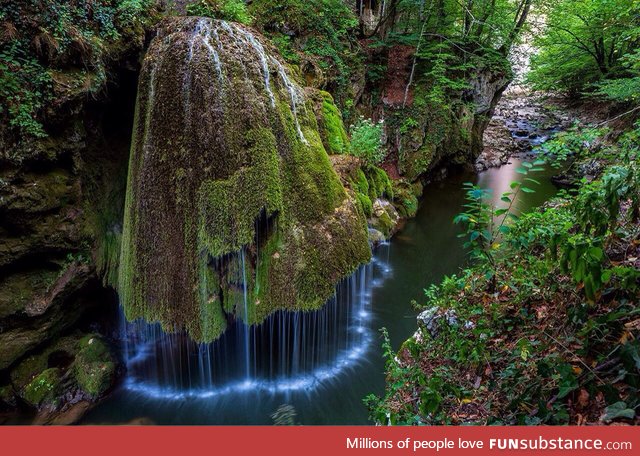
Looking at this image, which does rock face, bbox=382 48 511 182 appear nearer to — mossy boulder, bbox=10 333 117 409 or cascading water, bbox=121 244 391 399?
cascading water, bbox=121 244 391 399

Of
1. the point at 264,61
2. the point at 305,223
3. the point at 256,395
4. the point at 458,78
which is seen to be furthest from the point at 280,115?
the point at 458,78

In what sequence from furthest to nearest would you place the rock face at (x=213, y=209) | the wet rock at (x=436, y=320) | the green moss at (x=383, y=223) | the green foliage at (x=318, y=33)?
the green moss at (x=383, y=223) → the green foliage at (x=318, y=33) → the rock face at (x=213, y=209) → the wet rock at (x=436, y=320)

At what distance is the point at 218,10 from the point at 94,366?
6.66 metres

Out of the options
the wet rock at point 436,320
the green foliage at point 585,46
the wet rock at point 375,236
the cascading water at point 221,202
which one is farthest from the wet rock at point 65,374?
the green foliage at point 585,46

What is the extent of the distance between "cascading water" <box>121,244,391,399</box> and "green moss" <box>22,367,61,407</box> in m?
0.94

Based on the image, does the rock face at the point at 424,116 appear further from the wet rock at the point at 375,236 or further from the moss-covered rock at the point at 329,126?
the moss-covered rock at the point at 329,126

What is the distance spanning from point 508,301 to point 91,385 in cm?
578

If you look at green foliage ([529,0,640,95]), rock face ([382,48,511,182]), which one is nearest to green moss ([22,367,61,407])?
rock face ([382,48,511,182])

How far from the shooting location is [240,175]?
176 inches

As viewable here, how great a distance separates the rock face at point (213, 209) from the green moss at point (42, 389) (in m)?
1.53

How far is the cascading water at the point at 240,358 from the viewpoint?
529cm

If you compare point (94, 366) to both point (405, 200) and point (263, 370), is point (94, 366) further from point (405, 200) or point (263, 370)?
point (405, 200)

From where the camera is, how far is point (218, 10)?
6383 millimetres

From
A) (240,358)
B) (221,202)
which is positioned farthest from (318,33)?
(240,358)
